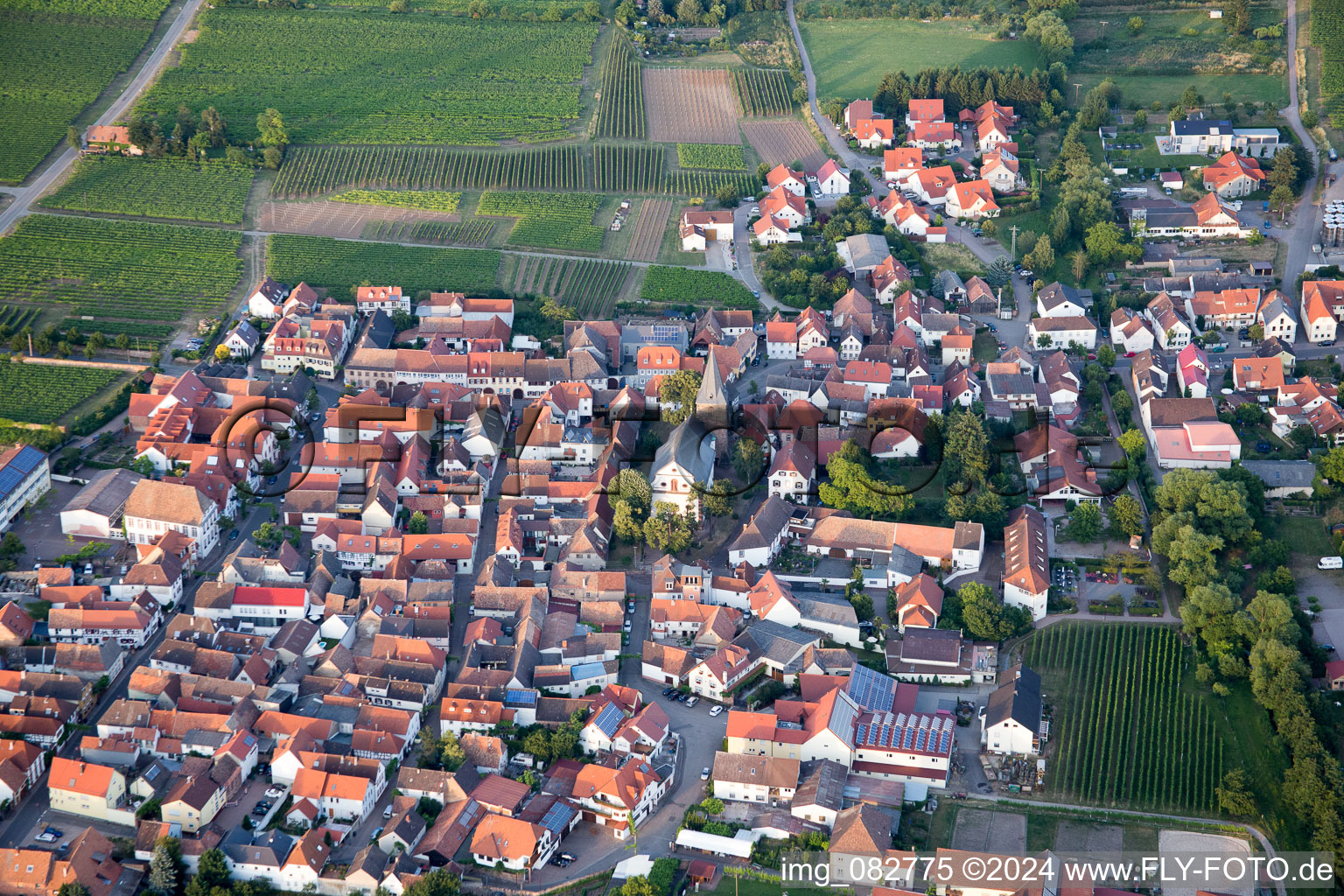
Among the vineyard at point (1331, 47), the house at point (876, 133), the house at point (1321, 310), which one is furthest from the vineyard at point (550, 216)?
the vineyard at point (1331, 47)

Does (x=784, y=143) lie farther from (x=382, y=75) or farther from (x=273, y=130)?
(x=273, y=130)

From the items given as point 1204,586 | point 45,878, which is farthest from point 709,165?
point 45,878

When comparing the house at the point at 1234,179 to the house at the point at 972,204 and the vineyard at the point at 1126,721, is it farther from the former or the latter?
the vineyard at the point at 1126,721

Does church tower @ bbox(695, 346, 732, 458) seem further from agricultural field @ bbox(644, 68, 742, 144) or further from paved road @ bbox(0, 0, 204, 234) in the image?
paved road @ bbox(0, 0, 204, 234)

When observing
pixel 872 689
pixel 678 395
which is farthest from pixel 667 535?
pixel 872 689

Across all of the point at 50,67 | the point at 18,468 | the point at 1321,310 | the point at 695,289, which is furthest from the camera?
the point at 50,67

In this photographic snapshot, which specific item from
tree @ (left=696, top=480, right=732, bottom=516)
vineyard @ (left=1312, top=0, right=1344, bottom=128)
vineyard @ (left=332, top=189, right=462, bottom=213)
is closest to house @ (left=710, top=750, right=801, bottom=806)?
tree @ (left=696, top=480, right=732, bottom=516)
